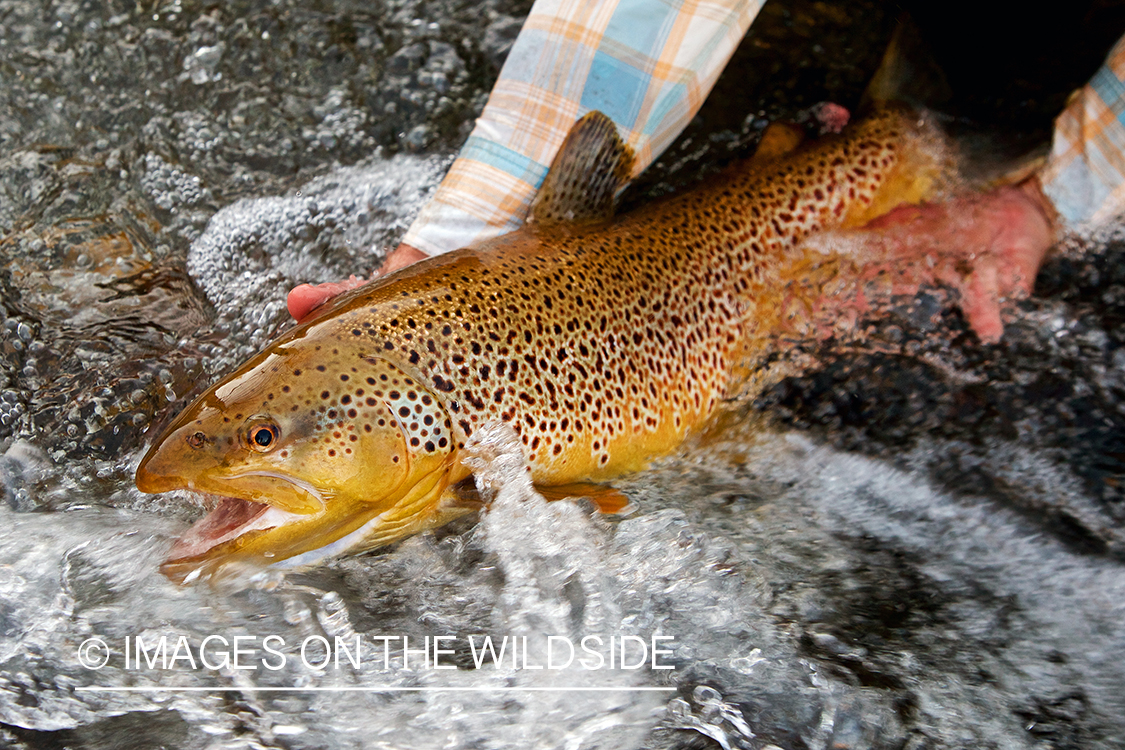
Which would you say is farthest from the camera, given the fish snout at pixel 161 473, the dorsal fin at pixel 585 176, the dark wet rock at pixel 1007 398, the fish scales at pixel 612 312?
the dark wet rock at pixel 1007 398

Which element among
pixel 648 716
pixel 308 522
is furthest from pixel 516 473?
pixel 648 716

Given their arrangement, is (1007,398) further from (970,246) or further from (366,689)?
(366,689)

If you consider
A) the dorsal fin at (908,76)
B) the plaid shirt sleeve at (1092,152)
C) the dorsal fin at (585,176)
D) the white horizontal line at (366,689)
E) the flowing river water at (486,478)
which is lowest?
the white horizontal line at (366,689)

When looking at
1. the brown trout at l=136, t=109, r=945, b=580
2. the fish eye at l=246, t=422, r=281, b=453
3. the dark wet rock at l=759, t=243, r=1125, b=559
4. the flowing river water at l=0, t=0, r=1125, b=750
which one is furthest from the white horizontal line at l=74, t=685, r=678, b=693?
the dark wet rock at l=759, t=243, r=1125, b=559

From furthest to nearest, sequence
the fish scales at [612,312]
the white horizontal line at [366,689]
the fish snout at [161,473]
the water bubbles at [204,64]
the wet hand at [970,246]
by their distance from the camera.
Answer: the water bubbles at [204,64], the wet hand at [970,246], the fish scales at [612,312], the white horizontal line at [366,689], the fish snout at [161,473]

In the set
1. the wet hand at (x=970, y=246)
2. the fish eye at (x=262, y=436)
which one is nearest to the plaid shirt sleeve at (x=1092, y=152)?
the wet hand at (x=970, y=246)

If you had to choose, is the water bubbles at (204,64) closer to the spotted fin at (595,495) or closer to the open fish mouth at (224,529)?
the open fish mouth at (224,529)

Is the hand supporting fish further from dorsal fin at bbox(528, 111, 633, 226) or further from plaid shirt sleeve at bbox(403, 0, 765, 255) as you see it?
plaid shirt sleeve at bbox(403, 0, 765, 255)
